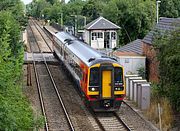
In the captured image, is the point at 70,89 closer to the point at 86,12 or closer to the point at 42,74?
the point at 42,74

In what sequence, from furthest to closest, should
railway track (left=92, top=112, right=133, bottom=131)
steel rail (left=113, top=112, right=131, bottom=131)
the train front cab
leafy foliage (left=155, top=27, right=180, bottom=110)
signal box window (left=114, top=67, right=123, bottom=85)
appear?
signal box window (left=114, top=67, right=123, bottom=85)
the train front cab
leafy foliage (left=155, top=27, right=180, bottom=110)
railway track (left=92, top=112, right=133, bottom=131)
steel rail (left=113, top=112, right=131, bottom=131)

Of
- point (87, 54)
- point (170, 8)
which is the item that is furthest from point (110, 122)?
point (170, 8)

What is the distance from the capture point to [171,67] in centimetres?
1748

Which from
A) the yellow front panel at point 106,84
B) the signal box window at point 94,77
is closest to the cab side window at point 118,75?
the yellow front panel at point 106,84

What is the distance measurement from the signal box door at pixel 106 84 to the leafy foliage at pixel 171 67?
2.42m

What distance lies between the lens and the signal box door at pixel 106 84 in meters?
18.1

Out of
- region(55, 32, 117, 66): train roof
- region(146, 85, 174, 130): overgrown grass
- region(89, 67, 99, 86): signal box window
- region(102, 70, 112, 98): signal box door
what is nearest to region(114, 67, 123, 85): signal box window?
region(102, 70, 112, 98): signal box door

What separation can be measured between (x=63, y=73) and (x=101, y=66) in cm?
1226

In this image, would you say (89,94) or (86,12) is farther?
(86,12)

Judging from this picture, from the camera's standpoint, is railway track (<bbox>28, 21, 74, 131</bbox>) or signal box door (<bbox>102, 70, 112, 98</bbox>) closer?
railway track (<bbox>28, 21, 74, 131</bbox>)

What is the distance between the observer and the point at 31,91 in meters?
23.5

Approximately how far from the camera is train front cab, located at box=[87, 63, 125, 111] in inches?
711

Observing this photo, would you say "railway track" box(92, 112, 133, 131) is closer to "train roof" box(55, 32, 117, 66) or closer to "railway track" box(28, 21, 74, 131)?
"railway track" box(28, 21, 74, 131)

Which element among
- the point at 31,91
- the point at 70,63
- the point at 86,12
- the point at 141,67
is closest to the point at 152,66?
the point at 141,67
